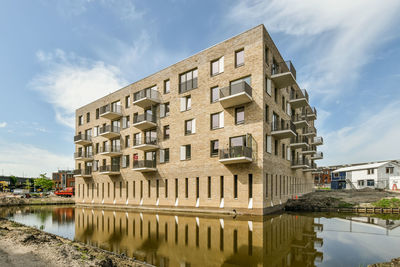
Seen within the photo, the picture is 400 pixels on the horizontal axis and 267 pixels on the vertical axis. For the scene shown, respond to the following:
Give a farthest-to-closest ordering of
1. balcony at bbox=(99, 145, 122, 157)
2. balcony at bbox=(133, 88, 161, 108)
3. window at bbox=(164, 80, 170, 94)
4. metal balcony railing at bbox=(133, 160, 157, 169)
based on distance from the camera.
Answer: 1. balcony at bbox=(99, 145, 122, 157)
2. window at bbox=(164, 80, 170, 94)
3. balcony at bbox=(133, 88, 161, 108)
4. metal balcony railing at bbox=(133, 160, 157, 169)

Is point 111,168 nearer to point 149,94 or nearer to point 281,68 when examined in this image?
point 149,94

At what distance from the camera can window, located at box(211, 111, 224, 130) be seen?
23.3 meters

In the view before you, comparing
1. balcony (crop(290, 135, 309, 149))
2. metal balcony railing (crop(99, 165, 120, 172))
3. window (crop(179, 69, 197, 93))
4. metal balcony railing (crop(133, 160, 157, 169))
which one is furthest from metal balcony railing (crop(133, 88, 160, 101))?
balcony (crop(290, 135, 309, 149))

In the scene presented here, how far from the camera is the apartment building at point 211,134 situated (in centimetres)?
2133

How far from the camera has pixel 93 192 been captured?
37250 mm

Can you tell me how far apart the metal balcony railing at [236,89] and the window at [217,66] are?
109 inches

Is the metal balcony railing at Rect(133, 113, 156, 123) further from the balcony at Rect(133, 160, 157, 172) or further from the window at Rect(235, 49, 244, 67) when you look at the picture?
the window at Rect(235, 49, 244, 67)

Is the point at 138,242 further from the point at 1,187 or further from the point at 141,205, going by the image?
the point at 1,187

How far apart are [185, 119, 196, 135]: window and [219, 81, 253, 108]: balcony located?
418 cm

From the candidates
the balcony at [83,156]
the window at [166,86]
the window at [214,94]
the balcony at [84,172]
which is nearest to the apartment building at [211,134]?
the window at [214,94]

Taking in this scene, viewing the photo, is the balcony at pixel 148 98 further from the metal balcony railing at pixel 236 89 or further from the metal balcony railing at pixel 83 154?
the metal balcony railing at pixel 83 154

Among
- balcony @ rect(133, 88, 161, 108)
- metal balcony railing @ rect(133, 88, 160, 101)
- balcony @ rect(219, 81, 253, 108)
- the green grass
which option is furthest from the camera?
metal balcony railing @ rect(133, 88, 160, 101)

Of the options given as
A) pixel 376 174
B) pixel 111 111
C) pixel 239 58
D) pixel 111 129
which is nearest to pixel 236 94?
pixel 239 58

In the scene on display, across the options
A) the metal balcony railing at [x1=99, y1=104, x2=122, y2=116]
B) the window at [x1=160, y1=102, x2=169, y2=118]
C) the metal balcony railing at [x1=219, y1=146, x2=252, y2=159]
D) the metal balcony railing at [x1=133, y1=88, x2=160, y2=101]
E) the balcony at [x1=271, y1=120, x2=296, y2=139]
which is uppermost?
the metal balcony railing at [x1=133, y1=88, x2=160, y2=101]
